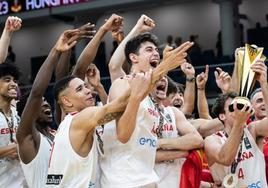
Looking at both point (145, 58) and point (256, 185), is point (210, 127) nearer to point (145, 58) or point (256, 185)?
point (256, 185)

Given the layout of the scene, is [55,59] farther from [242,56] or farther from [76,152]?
[242,56]

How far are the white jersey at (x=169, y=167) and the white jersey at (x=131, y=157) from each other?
1.72 feet

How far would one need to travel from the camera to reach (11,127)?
573 centimetres

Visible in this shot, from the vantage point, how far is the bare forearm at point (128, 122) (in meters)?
4.04

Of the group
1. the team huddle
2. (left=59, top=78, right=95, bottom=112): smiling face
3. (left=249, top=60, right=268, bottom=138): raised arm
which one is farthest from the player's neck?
(left=249, top=60, right=268, bottom=138): raised arm

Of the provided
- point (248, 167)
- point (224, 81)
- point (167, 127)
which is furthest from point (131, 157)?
point (224, 81)

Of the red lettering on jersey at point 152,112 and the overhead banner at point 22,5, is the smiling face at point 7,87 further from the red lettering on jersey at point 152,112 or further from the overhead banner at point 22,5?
the overhead banner at point 22,5

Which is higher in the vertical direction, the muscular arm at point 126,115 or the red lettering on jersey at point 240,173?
the muscular arm at point 126,115

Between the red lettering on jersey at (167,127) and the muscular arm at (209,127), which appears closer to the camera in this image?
the red lettering on jersey at (167,127)

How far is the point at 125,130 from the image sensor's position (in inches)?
166

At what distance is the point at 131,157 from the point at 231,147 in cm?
81

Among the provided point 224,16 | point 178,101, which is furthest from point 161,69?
point 224,16

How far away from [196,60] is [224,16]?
1481mm

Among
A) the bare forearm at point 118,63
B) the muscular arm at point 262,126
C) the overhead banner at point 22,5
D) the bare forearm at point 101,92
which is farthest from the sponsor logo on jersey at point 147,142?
the overhead banner at point 22,5
